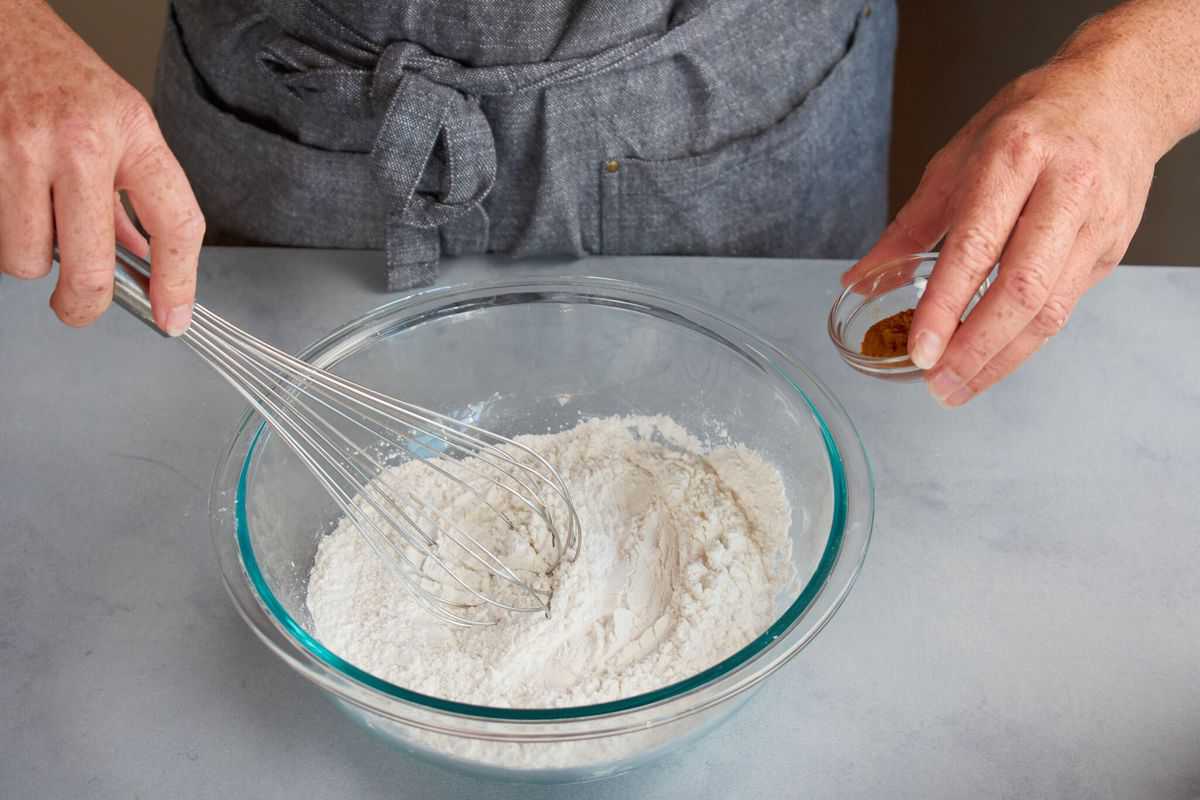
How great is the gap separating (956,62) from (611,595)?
4.91 ft

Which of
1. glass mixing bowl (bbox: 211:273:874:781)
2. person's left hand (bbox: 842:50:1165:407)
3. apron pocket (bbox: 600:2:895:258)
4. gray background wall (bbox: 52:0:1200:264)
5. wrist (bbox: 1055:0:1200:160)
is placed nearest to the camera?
glass mixing bowl (bbox: 211:273:874:781)

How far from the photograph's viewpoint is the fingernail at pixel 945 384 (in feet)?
2.43

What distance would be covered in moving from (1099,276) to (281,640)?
2.28 ft

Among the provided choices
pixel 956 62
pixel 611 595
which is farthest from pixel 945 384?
pixel 956 62

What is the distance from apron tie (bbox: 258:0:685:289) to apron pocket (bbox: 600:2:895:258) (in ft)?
0.41

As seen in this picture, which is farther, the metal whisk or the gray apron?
the gray apron

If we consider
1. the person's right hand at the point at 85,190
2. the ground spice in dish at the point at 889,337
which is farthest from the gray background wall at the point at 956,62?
the person's right hand at the point at 85,190

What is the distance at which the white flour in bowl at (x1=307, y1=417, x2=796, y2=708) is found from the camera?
0.70 metres

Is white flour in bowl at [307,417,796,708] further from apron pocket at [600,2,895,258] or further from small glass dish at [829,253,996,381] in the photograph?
apron pocket at [600,2,895,258]

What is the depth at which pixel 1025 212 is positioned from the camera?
747 millimetres

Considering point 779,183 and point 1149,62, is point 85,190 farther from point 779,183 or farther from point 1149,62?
point 1149,62

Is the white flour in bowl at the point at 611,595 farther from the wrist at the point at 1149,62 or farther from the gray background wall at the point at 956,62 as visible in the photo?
the gray background wall at the point at 956,62

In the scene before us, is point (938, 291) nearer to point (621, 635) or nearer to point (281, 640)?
point (621, 635)

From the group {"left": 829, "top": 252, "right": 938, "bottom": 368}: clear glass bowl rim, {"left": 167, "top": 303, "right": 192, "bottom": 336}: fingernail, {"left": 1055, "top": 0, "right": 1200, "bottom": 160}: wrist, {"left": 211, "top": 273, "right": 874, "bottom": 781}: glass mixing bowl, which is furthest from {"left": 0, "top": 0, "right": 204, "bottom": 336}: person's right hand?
{"left": 1055, "top": 0, "right": 1200, "bottom": 160}: wrist
